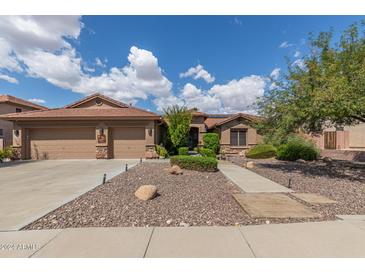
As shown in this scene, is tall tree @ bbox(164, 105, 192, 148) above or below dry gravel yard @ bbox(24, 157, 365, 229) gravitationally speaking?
above

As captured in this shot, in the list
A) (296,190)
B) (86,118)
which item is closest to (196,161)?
(296,190)

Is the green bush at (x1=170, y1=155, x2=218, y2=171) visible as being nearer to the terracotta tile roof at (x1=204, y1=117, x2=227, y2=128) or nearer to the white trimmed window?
the white trimmed window

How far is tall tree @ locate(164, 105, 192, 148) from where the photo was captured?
596 inches

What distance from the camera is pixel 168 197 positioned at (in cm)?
558

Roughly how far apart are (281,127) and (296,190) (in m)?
3.83

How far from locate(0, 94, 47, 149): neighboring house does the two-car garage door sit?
249 inches

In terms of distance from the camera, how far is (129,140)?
1512cm

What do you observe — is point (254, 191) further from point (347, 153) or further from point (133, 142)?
point (347, 153)

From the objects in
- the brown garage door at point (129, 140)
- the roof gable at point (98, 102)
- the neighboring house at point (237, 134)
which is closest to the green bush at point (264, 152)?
the neighboring house at point (237, 134)

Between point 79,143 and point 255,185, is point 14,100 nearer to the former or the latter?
point 79,143

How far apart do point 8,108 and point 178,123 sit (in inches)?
724

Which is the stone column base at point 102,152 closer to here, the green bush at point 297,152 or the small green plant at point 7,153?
the small green plant at point 7,153

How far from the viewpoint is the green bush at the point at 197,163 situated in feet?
31.3

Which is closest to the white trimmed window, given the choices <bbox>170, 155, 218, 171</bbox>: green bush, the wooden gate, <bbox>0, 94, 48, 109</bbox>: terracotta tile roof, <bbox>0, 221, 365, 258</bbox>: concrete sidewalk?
the wooden gate
